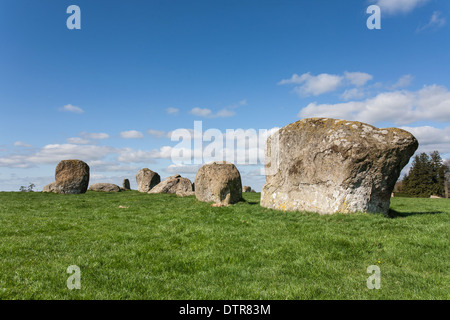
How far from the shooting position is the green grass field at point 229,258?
5.75 m

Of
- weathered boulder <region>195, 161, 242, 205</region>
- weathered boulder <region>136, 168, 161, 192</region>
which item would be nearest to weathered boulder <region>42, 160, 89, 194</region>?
weathered boulder <region>136, 168, 161, 192</region>

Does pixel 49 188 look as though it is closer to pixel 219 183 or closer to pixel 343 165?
pixel 219 183

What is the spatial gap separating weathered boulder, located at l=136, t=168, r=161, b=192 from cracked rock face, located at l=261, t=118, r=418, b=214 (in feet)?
84.1

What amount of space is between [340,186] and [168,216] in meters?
7.72

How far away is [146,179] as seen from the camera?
37.0m

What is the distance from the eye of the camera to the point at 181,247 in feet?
29.0

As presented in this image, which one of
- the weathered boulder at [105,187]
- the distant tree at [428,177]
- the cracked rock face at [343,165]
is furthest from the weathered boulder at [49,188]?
the distant tree at [428,177]

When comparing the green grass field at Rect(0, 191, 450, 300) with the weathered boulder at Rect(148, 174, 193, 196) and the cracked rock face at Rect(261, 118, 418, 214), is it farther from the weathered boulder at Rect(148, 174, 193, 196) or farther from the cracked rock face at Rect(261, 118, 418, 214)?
the weathered boulder at Rect(148, 174, 193, 196)

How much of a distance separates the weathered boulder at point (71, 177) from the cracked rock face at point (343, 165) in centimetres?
2441

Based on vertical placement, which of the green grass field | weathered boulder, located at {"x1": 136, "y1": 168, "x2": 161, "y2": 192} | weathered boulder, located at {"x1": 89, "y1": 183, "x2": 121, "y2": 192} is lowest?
the green grass field

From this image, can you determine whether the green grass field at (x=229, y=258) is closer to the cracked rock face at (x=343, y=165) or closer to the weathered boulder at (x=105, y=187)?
the cracked rock face at (x=343, y=165)

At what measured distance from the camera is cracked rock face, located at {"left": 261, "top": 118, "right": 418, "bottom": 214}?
12.1 metres

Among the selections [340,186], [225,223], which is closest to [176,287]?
[225,223]
